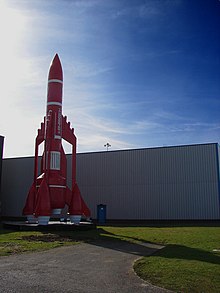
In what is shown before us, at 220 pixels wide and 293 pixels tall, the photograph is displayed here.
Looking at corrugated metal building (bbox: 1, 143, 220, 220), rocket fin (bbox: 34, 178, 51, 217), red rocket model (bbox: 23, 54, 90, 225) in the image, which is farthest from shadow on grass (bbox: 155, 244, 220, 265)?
corrugated metal building (bbox: 1, 143, 220, 220)

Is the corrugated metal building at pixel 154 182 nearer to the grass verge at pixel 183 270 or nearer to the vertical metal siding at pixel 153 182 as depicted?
the vertical metal siding at pixel 153 182

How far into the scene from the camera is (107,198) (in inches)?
1574

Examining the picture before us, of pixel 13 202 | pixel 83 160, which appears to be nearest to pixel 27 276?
pixel 83 160

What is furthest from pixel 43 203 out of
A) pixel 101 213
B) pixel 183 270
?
pixel 101 213

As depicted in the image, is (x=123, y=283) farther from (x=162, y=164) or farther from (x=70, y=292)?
(x=162, y=164)

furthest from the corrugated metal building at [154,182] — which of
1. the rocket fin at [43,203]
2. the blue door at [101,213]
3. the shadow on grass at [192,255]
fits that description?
the shadow on grass at [192,255]

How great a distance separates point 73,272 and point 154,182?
1139 inches

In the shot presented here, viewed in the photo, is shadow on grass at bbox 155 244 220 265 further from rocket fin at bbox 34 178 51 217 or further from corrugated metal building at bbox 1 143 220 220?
corrugated metal building at bbox 1 143 220 220

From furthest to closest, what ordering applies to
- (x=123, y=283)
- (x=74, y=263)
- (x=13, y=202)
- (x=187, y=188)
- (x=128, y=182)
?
(x=13, y=202) < (x=128, y=182) < (x=187, y=188) < (x=74, y=263) < (x=123, y=283)

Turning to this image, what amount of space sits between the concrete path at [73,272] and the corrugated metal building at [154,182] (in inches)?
886

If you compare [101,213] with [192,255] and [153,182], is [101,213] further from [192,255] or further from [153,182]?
[192,255]

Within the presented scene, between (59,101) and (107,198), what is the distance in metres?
16.8

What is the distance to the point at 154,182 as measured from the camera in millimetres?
37812

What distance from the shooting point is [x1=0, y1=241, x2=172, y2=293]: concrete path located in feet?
25.2
